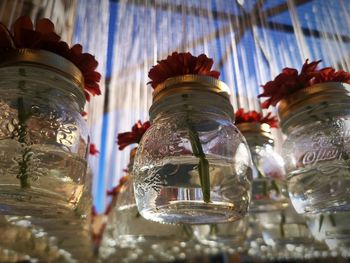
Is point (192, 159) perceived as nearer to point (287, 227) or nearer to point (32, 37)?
point (32, 37)

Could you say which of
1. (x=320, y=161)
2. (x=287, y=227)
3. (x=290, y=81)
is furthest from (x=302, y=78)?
(x=287, y=227)

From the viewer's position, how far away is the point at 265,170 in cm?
65

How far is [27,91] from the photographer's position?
376mm

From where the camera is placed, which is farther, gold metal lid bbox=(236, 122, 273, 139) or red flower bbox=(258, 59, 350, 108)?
gold metal lid bbox=(236, 122, 273, 139)

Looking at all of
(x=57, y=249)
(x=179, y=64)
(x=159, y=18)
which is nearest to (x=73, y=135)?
(x=179, y=64)

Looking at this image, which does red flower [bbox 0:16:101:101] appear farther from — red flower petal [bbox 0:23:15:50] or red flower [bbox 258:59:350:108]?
red flower [bbox 258:59:350:108]

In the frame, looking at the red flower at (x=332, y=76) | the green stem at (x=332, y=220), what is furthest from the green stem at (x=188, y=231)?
the red flower at (x=332, y=76)

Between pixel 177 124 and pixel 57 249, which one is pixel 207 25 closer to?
pixel 177 124

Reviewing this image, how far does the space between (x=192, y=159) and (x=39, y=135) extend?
156mm

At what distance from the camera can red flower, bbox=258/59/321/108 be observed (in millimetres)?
496

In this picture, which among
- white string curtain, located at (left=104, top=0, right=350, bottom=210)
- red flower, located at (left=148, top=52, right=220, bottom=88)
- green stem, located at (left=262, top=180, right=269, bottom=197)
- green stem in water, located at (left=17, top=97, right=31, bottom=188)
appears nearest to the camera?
green stem in water, located at (left=17, top=97, right=31, bottom=188)

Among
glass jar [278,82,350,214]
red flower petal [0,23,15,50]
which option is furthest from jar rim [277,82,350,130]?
red flower petal [0,23,15,50]

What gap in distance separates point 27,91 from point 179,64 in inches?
6.9

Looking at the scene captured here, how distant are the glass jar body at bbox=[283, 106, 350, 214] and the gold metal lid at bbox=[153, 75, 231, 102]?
0.13m
